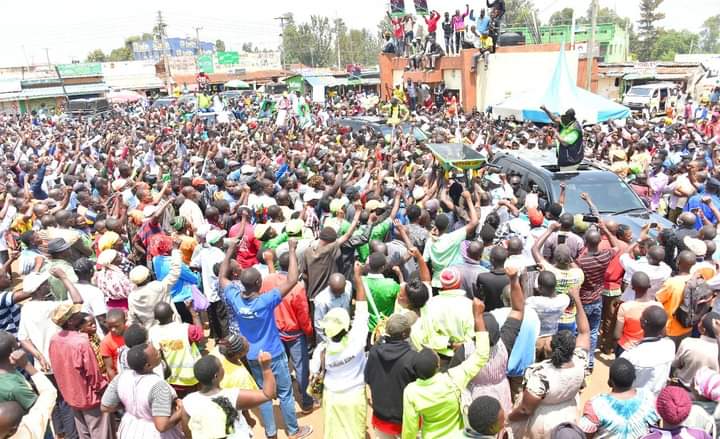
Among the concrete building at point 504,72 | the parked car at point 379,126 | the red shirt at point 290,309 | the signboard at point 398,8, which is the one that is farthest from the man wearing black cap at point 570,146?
the signboard at point 398,8

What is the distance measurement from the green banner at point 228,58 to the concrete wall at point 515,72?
36807 millimetres

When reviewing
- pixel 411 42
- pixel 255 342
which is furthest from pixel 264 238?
pixel 411 42

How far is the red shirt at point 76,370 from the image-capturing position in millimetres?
3943

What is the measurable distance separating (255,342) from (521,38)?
24.9 meters

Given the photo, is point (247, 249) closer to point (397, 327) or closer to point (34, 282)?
point (34, 282)

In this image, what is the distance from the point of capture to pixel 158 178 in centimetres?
1041

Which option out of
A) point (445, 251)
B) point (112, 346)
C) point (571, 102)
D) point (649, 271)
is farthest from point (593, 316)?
point (571, 102)

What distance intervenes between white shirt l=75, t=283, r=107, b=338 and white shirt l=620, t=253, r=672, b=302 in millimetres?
4817

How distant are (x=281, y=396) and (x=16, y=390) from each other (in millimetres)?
2014

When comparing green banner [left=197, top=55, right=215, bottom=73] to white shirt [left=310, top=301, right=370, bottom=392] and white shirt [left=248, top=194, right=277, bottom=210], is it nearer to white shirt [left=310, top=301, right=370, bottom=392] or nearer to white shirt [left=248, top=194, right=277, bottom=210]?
white shirt [left=248, top=194, right=277, bottom=210]

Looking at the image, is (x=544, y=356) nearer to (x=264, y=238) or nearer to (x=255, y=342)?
(x=255, y=342)

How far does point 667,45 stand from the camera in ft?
277

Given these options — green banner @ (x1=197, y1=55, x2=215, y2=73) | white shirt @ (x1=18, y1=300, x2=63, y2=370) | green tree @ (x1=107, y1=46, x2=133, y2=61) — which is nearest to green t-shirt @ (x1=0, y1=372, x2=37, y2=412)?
white shirt @ (x1=18, y1=300, x2=63, y2=370)

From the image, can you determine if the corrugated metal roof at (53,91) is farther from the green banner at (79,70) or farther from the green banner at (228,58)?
the green banner at (228,58)
